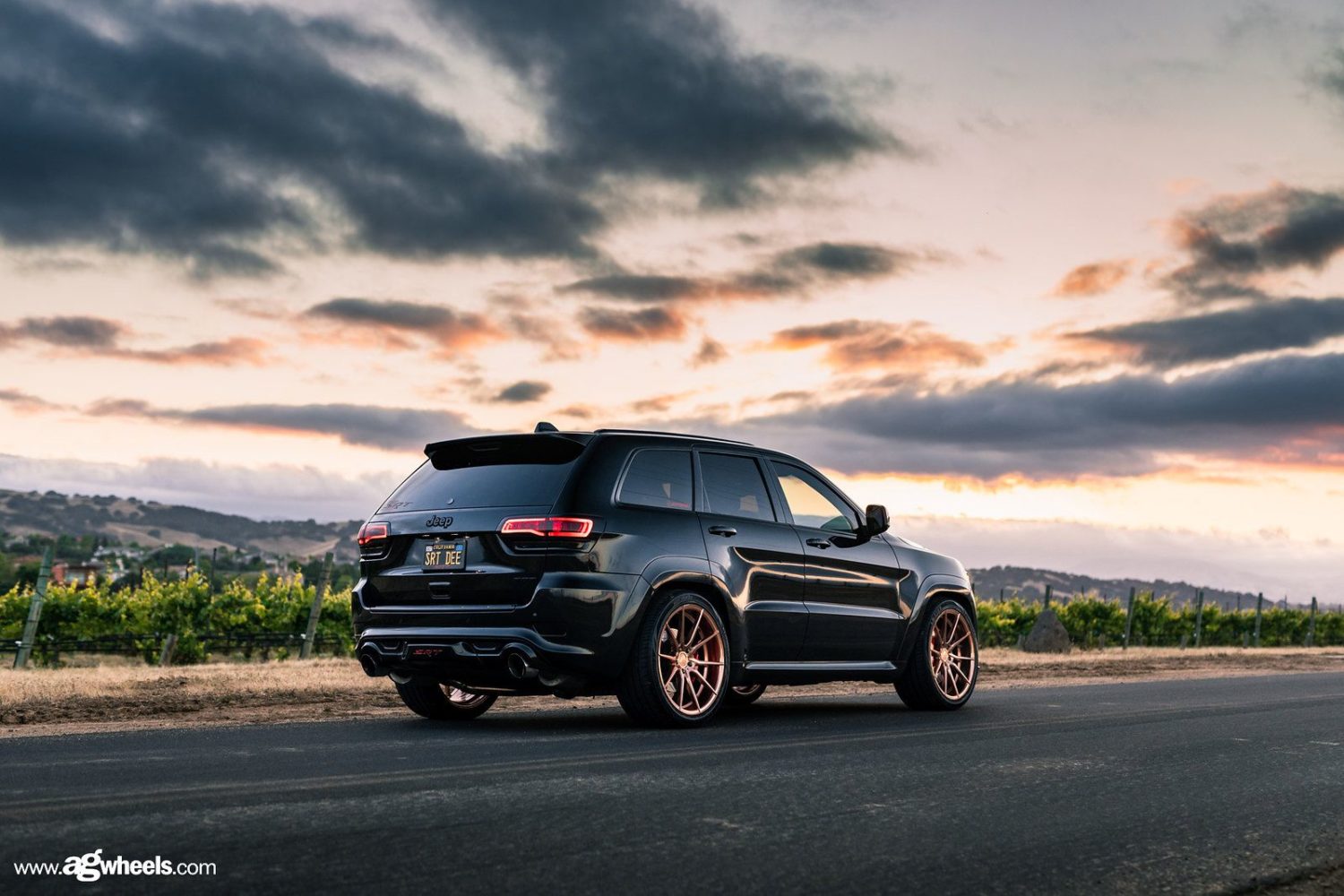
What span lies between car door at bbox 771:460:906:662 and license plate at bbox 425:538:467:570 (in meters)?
2.68

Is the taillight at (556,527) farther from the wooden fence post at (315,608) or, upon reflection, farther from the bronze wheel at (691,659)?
the wooden fence post at (315,608)

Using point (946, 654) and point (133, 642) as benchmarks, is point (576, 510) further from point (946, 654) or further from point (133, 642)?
point (133, 642)

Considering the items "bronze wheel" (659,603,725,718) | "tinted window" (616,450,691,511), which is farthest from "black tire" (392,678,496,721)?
"tinted window" (616,450,691,511)

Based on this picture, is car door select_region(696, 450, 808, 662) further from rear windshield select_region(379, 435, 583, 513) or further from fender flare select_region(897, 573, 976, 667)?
fender flare select_region(897, 573, 976, 667)

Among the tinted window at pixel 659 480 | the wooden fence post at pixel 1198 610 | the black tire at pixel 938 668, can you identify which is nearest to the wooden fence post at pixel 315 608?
the black tire at pixel 938 668

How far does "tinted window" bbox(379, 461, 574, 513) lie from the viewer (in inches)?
356

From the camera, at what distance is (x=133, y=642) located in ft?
93.8

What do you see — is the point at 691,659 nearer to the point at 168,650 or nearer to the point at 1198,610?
the point at 168,650

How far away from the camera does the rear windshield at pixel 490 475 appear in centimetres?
909

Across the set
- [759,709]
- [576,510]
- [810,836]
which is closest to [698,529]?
[576,510]

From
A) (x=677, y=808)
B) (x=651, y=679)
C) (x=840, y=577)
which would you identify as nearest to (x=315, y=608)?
(x=840, y=577)

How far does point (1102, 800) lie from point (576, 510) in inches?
147

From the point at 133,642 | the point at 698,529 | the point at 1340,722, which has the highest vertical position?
the point at 698,529

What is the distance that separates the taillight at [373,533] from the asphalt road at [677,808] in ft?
4.17
